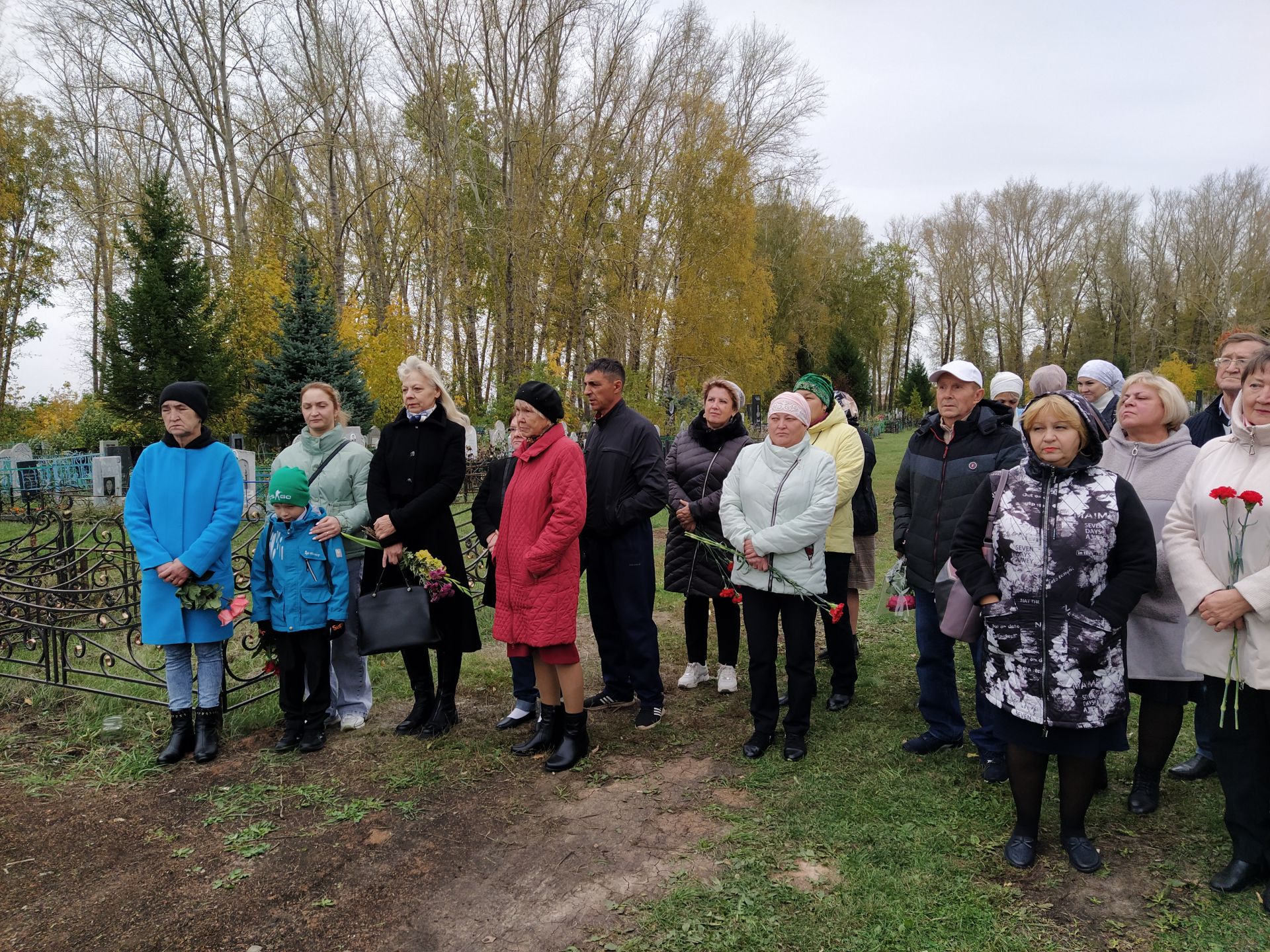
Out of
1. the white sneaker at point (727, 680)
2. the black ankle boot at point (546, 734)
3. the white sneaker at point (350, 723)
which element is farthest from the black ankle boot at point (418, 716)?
the white sneaker at point (727, 680)

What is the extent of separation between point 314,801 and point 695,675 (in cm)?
247

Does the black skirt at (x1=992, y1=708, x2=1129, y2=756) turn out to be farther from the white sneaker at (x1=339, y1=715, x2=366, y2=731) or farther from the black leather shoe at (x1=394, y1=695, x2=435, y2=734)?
the white sneaker at (x1=339, y1=715, x2=366, y2=731)

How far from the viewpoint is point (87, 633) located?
16.7 ft

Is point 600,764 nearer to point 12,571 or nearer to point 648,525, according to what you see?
point 648,525

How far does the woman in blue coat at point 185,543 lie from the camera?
413 centimetres

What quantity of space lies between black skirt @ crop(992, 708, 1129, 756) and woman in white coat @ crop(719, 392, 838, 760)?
3.78 feet

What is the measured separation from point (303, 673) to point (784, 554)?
2749 millimetres

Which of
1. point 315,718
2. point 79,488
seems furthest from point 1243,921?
point 79,488

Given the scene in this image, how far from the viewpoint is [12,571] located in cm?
637

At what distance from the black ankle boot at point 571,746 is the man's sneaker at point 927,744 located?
1689 mm

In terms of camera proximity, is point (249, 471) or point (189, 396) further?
point (249, 471)

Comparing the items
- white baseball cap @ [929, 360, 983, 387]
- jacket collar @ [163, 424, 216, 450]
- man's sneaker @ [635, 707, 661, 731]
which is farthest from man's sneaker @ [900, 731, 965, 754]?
jacket collar @ [163, 424, 216, 450]

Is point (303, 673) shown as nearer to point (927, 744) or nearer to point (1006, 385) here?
point (927, 744)

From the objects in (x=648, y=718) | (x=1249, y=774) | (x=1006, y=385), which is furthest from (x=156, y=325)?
(x=1249, y=774)
